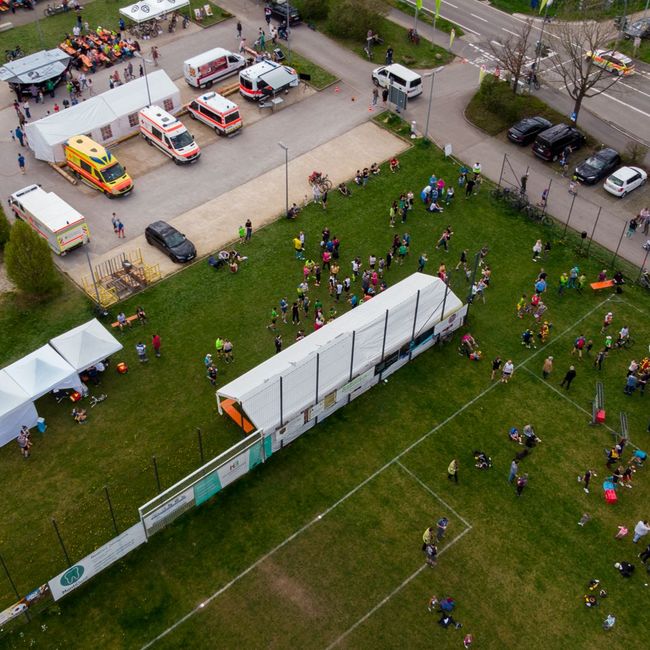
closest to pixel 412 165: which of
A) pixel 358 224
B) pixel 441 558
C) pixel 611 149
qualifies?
pixel 358 224

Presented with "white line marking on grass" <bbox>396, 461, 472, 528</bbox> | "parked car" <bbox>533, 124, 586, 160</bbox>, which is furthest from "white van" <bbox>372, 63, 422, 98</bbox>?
"white line marking on grass" <bbox>396, 461, 472, 528</bbox>

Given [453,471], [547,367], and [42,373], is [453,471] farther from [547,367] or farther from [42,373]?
[42,373]

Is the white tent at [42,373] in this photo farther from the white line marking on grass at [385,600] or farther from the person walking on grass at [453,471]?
the person walking on grass at [453,471]

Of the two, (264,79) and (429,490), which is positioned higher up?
(264,79)

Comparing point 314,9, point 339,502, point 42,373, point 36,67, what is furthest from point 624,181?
point 36,67

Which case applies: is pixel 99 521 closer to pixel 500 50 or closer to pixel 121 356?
pixel 121 356

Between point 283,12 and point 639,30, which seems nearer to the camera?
point 639,30
